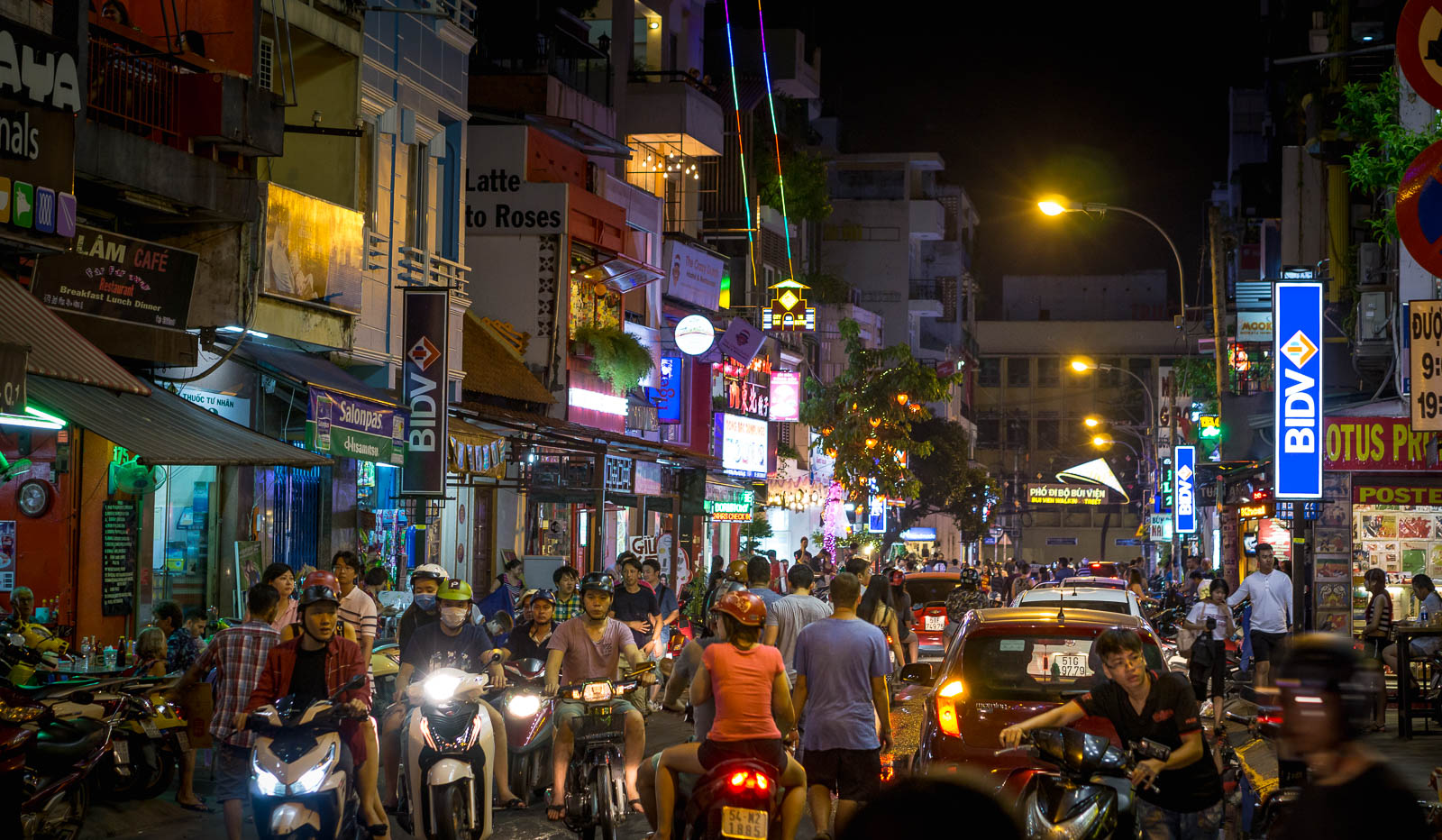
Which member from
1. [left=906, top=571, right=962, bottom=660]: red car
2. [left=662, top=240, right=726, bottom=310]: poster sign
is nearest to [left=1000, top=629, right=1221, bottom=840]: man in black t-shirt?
[left=906, top=571, right=962, bottom=660]: red car

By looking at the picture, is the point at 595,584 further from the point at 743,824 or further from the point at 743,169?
the point at 743,169

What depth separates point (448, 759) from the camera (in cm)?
955

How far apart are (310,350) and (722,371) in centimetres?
2050

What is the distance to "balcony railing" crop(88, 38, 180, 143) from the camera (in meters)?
15.8

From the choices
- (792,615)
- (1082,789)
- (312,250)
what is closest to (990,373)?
(312,250)

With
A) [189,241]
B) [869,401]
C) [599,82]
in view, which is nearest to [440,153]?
[189,241]

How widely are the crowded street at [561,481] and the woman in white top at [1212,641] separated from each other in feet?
0.24

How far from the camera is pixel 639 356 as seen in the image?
32125 mm

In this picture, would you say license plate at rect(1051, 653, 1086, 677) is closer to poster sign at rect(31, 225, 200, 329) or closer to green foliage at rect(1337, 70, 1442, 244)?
green foliage at rect(1337, 70, 1442, 244)

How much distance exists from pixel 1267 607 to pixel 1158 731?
1201 cm

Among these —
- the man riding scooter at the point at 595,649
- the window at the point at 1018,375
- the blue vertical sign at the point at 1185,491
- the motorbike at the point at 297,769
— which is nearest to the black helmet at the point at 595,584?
the man riding scooter at the point at 595,649

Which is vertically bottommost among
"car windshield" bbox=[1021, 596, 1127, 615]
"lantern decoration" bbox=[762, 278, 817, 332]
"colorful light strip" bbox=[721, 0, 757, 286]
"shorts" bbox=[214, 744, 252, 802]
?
"shorts" bbox=[214, 744, 252, 802]

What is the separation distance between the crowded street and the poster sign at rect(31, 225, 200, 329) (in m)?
0.05

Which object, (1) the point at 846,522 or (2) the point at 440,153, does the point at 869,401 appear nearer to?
(1) the point at 846,522
